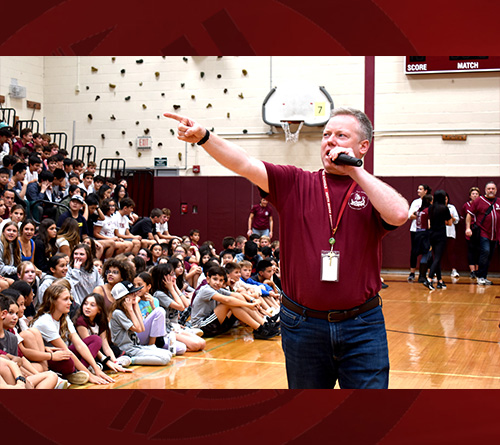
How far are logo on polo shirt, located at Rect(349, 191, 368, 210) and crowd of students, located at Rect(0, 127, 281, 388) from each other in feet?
9.85

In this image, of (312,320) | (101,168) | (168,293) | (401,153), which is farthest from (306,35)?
(101,168)

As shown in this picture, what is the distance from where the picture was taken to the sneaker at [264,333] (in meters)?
7.62

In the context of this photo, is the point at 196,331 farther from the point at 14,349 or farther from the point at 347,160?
the point at 347,160

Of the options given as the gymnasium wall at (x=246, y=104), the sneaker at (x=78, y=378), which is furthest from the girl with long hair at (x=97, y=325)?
the gymnasium wall at (x=246, y=104)

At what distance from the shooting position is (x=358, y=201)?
7.63ft

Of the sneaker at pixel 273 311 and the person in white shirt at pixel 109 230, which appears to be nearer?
the sneaker at pixel 273 311

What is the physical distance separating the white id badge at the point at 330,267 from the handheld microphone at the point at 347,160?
309 millimetres

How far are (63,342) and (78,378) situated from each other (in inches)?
12.4

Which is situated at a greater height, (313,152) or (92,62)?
(92,62)

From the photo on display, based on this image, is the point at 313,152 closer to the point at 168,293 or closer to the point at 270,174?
the point at 168,293

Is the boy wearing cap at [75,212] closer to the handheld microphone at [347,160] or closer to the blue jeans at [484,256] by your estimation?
the blue jeans at [484,256]

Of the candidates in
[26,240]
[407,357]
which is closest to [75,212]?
[26,240]

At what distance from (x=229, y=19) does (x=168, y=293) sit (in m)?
5.34

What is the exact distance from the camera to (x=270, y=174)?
7.79 ft
